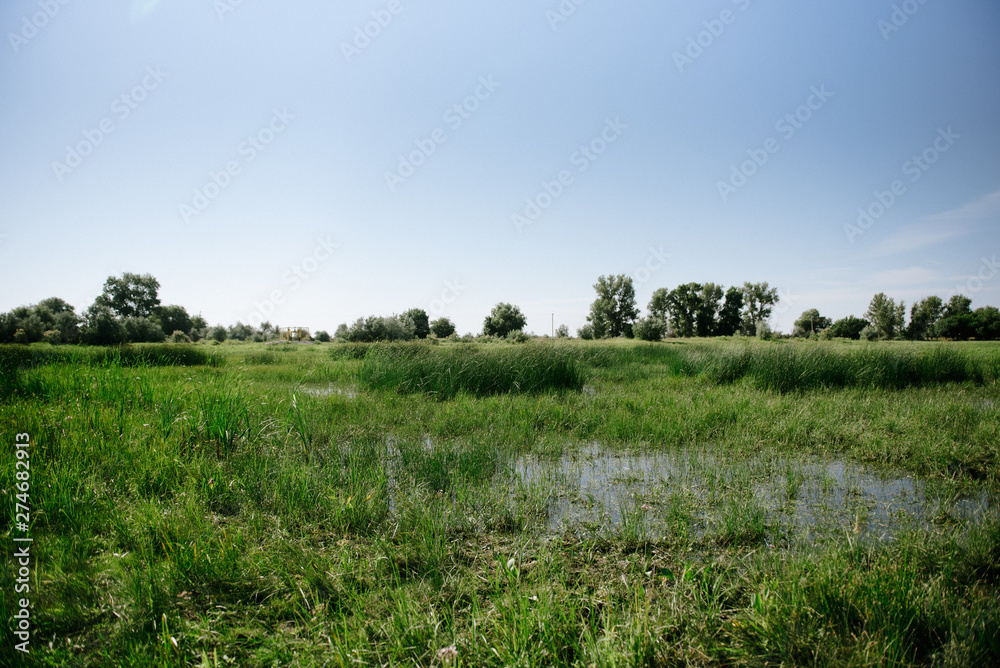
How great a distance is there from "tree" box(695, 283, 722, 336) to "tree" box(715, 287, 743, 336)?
0.89 m

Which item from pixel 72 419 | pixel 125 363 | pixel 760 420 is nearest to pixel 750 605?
pixel 760 420

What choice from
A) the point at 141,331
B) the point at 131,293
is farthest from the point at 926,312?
the point at 131,293

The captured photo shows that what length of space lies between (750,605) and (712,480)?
2237 millimetres

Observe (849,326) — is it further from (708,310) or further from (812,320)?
(708,310)

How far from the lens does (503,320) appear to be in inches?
1978

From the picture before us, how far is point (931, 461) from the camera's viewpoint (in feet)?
15.9

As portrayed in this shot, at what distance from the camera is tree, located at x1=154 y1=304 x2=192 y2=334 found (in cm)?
5578

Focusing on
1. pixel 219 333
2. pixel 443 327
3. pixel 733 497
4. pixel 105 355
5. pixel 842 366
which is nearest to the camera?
pixel 733 497

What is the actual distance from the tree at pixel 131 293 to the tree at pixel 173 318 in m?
3.42

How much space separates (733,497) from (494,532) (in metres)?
2.35

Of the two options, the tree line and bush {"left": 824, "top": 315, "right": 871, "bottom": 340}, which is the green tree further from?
bush {"left": 824, "top": 315, "right": 871, "bottom": 340}

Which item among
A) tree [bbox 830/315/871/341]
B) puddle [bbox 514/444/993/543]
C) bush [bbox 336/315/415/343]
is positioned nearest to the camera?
puddle [bbox 514/444/993/543]

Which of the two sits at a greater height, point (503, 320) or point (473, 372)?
point (503, 320)

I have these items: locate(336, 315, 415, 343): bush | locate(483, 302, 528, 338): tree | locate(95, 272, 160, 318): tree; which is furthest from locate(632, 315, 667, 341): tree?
locate(95, 272, 160, 318): tree
